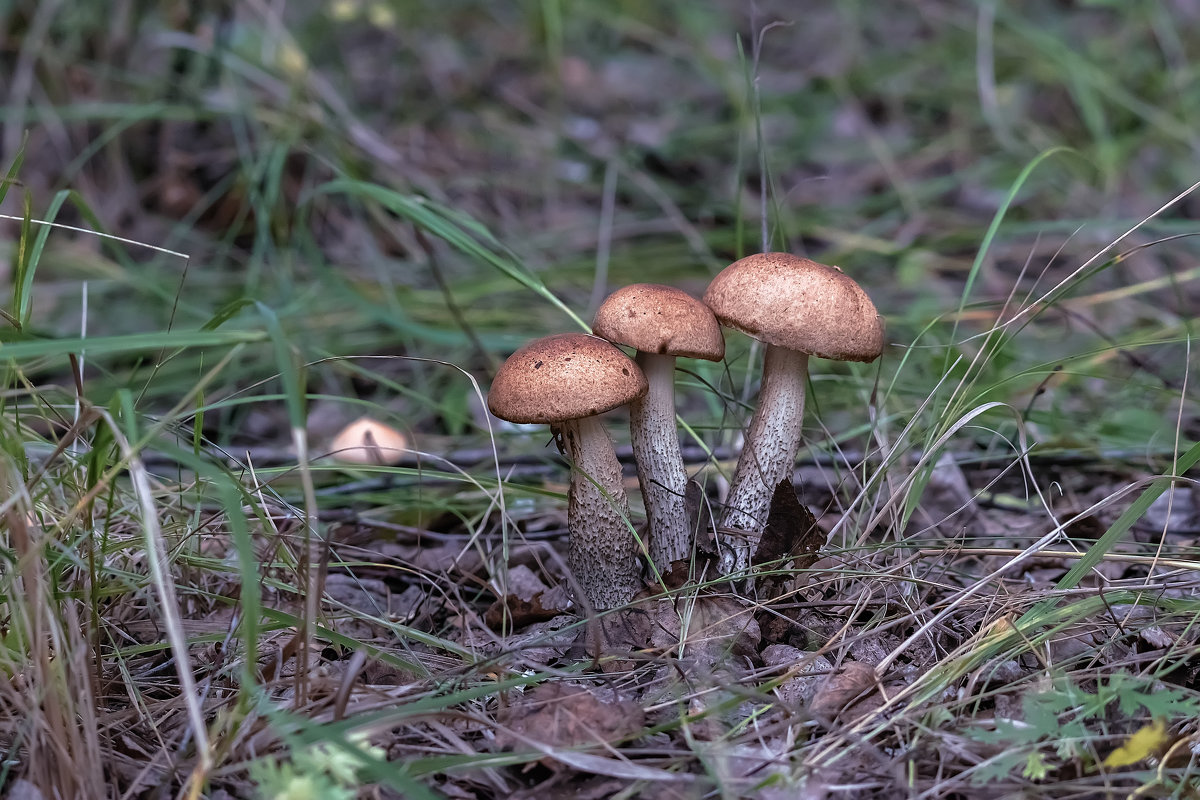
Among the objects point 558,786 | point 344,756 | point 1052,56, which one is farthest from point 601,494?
point 1052,56

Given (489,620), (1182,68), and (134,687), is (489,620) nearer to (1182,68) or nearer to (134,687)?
(134,687)

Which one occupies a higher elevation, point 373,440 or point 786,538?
point 786,538

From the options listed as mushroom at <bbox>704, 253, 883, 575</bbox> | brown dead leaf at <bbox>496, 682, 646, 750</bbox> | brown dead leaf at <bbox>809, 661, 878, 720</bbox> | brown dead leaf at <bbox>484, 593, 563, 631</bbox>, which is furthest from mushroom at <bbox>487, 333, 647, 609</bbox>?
brown dead leaf at <bbox>809, 661, 878, 720</bbox>

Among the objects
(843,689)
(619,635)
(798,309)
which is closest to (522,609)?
(619,635)

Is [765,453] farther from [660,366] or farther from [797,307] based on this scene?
[797,307]

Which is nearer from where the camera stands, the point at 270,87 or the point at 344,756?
the point at 344,756

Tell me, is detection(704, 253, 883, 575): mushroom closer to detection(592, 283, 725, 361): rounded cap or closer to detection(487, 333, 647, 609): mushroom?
detection(592, 283, 725, 361): rounded cap

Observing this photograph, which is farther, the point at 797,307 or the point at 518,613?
the point at 518,613
